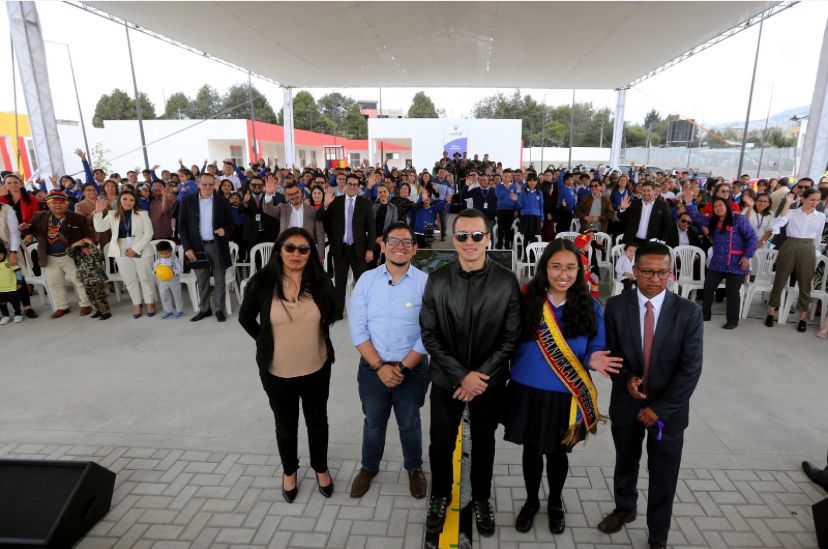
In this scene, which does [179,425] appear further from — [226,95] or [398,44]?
[226,95]

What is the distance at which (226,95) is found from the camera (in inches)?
2916

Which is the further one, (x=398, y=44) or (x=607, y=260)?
(x=398, y=44)

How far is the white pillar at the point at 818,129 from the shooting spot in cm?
834

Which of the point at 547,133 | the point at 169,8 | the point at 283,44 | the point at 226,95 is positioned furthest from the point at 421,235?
the point at 226,95

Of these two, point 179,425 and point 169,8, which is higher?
point 169,8

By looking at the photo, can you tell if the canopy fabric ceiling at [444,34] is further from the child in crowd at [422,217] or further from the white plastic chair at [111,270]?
the white plastic chair at [111,270]

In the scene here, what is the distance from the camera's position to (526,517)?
8.15 feet

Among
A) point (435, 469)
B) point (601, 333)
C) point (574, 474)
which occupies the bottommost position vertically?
point (574, 474)

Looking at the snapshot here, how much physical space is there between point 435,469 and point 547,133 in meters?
64.2

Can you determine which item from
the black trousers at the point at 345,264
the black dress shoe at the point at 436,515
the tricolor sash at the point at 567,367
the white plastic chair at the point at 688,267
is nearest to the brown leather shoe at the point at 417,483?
the black dress shoe at the point at 436,515

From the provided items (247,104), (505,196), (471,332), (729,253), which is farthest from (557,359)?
(247,104)

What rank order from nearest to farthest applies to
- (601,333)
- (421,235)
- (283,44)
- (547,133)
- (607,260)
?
(601,333) < (607,260) < (421,235) < (283,44) < (547,133)

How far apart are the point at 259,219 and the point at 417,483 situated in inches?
225

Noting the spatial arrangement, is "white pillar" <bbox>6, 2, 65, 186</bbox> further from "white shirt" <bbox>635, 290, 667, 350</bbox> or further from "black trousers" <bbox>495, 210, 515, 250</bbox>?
"white shirt" <bbox>635, 290, 667, 350</bbox>
